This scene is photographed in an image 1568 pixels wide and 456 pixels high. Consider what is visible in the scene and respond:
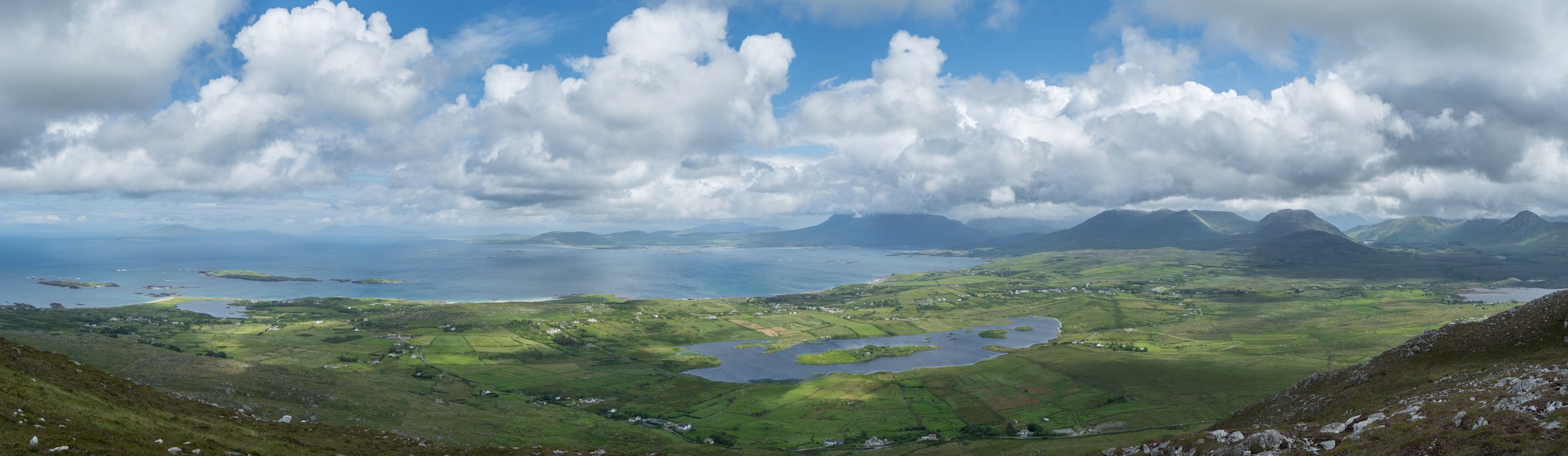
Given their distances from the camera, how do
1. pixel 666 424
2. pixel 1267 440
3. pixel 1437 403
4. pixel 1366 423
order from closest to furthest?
pixel 1366 423 < pixel 1267 440 < pixel 1437 403 < pixel 666 424

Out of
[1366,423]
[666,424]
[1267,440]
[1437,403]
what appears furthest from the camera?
[666,424]

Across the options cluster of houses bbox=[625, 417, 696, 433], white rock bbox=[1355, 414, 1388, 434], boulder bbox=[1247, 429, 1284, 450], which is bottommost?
cluster of houses bbox=[625, 417, 696, 433]

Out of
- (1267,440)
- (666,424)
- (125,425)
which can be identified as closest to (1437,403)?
(1267,440)

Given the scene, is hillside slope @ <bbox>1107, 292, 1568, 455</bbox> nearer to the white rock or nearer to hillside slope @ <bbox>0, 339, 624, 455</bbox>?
the white rock

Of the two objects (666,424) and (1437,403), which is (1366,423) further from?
(666,424)

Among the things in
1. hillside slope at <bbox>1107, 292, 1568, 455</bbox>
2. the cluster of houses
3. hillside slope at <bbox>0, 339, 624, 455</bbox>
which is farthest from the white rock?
the cluster of houses

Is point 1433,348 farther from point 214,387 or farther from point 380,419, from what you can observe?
point 214,387

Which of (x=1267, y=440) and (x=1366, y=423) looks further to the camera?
(x=1267, y=440)
